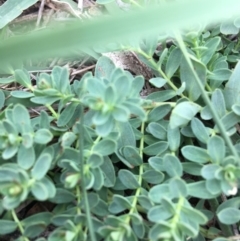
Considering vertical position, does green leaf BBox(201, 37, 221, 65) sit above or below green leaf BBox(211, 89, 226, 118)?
above

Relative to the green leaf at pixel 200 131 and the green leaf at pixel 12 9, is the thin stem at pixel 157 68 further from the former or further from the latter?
the green leaf at pixel 12 9

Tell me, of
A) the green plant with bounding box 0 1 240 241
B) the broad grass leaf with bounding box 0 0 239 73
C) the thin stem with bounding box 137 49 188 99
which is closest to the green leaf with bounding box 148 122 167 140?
the green plant with bounding box 0 1 240 241

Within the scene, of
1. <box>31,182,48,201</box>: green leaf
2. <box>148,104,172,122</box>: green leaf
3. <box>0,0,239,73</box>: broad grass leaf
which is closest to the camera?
<box>0,0,239,73</box>: broad grass leaf

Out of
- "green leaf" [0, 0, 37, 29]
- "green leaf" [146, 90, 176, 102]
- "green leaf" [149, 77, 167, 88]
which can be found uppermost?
"green leaf" [0, 0, 37, 29]

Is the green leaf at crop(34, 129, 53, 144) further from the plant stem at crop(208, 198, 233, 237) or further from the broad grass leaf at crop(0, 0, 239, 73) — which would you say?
the plant stem at crop(208, 198, 233, 237)

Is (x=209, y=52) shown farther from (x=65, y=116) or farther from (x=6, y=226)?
(x=6, y=226)

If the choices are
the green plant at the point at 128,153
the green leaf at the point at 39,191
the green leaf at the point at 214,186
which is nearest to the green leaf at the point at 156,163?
the green plant at the point at 128,153

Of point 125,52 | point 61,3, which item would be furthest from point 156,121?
point 61,3
